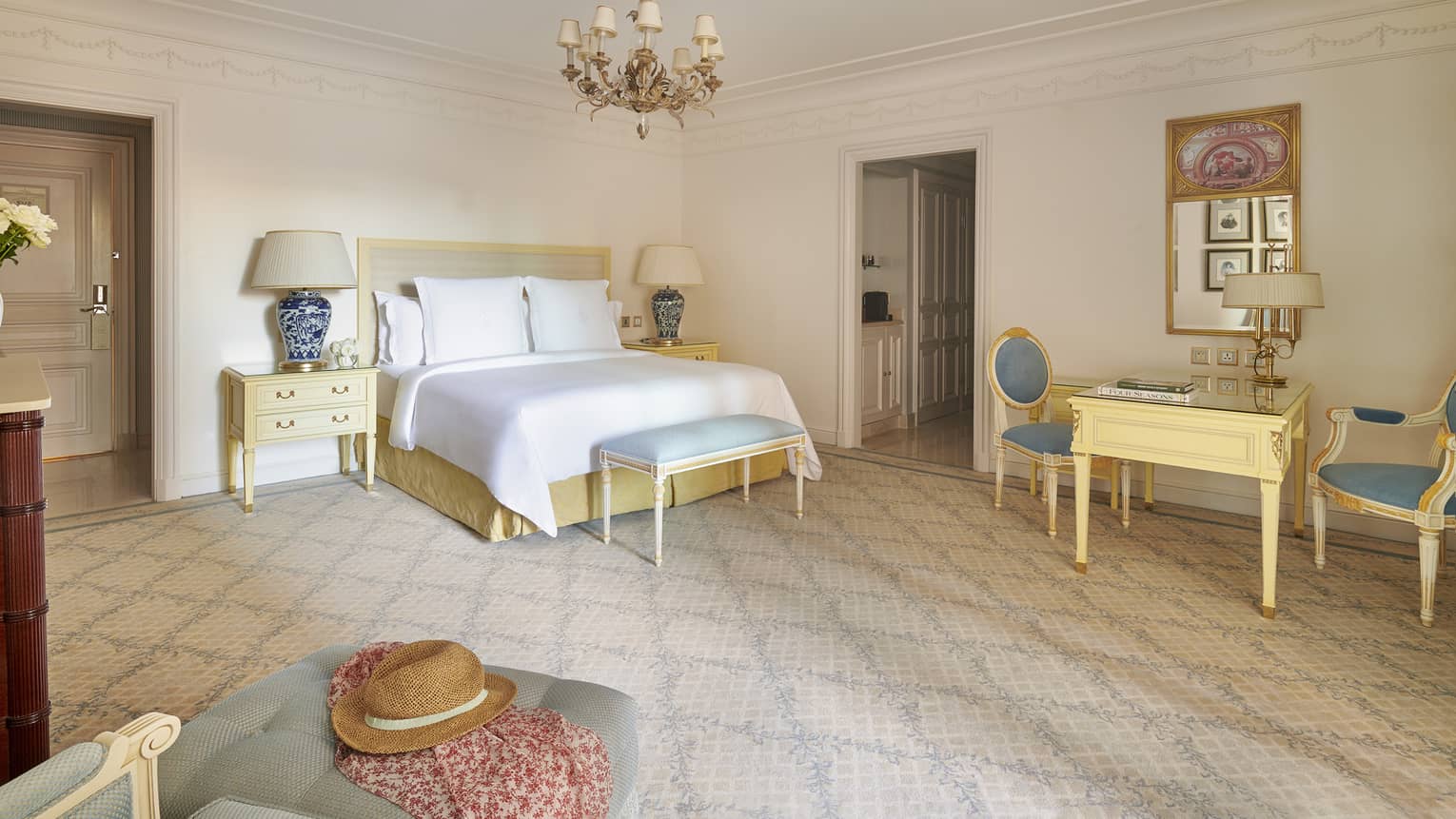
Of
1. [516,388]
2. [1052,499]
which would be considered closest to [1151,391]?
[1052,499]

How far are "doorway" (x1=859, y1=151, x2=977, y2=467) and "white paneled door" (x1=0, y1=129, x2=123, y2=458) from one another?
5.49 meters

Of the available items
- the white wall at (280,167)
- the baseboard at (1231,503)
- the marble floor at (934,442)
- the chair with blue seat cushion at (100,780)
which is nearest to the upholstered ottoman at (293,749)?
the chair with blue seat cushion at (100,780)

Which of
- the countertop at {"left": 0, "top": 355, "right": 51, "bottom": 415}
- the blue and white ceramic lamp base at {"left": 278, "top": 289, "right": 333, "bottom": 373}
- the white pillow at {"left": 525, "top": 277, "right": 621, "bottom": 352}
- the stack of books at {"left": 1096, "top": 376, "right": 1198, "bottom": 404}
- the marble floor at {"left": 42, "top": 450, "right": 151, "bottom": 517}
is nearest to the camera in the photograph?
the countertop at {"left": 0, "top": 355, "right": 51, "bottom": 415}

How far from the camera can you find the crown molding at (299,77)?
400 cm

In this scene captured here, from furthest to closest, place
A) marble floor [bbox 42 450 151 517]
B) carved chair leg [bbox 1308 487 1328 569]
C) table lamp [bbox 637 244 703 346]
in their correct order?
table lamp [bbox 637 244 703 346] → marble floor [bbox 42 450 151 517] → carved chair leg [bbox 1308 487 1328 569]

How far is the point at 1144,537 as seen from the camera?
3922 millimetres

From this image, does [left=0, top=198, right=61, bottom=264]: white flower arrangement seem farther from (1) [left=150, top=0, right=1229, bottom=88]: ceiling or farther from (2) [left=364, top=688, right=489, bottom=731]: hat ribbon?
(1) [left=150, top=0, right=1229, bottom=88]: ceiling

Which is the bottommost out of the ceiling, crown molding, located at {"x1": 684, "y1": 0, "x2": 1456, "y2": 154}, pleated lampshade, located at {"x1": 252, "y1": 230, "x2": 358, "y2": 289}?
pleated lampshade, located at {"x1": 252, "y1": 230, "x2": 358, "y2": 289}

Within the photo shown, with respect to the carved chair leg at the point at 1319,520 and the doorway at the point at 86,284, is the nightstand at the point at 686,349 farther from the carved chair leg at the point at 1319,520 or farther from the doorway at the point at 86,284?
the carved chair leg at the point at 1319,520

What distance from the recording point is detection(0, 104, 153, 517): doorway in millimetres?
5398

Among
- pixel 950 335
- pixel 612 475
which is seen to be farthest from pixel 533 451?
pixel 950 335

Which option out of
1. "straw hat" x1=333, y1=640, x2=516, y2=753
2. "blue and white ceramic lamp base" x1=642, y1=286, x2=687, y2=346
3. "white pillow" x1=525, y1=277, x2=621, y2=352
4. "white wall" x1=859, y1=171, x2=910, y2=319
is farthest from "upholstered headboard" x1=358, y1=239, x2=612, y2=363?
"straw hat" x1=333, y1=640, x2=516, y2=753

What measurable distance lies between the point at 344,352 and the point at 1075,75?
14.8 ft

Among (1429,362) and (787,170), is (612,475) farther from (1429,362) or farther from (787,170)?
(1429,362)
